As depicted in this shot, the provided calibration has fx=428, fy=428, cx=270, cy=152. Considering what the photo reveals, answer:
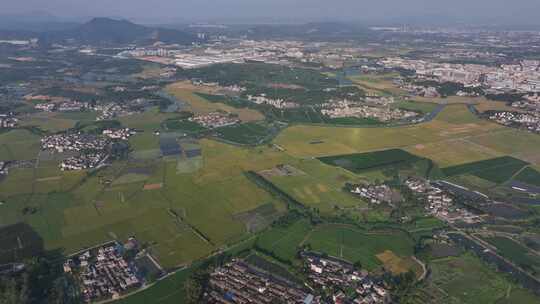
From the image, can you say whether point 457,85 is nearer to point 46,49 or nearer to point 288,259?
point 288,259

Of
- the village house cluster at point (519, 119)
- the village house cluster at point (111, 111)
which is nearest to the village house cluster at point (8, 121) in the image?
the village house cluster at point (111, 111)

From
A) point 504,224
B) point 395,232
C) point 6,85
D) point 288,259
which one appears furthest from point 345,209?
point 6,85

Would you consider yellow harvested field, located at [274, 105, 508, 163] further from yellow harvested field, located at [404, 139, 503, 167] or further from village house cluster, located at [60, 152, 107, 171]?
village house cluster, located at [60, 152, 107, 171]

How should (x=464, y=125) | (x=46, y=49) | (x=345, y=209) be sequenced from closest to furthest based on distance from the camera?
(x=345, y=209) → (x=464, y=125) → (x=46, y=49)

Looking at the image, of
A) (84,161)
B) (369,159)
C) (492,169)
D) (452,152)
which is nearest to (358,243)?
(369,159)

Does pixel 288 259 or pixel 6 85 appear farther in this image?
pixel 6 85

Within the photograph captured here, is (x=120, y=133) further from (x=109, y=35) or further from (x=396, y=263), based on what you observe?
(x=109, y=35)
